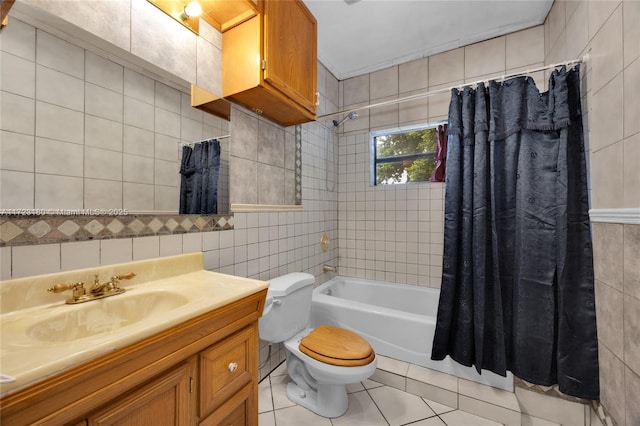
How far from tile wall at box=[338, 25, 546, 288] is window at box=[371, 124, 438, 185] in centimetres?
13

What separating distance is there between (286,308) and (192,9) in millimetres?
1637

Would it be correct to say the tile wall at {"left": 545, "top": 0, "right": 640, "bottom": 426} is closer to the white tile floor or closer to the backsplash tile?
the white tile floor

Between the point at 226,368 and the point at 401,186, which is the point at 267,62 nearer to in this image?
the point at 226,368

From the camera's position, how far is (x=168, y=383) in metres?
0.69

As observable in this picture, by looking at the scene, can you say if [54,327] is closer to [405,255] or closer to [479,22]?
[405,255]

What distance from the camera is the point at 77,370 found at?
19.8 inches

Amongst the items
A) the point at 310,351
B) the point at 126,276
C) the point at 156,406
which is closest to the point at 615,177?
the point at 310,351

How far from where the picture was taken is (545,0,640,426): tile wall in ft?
3.16

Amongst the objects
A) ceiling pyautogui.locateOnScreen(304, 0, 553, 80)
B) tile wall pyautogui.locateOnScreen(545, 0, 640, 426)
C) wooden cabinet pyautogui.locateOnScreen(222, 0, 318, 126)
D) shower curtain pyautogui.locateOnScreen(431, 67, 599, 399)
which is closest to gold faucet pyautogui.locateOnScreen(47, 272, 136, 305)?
wooden cabinet pyautogui.locateOnScreen(222, 0, 318, 126)

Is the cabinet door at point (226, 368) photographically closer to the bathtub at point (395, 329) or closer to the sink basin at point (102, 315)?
the sink basin at point (102, 315)

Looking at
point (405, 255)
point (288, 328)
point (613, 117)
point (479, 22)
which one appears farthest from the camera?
point (405, 255)

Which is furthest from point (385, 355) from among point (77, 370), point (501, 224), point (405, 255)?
point (77, 370)

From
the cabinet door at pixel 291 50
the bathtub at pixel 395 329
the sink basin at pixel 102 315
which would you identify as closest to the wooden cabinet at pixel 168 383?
the sink basin at pixel 102 315

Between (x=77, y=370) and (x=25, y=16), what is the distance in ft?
3.46
